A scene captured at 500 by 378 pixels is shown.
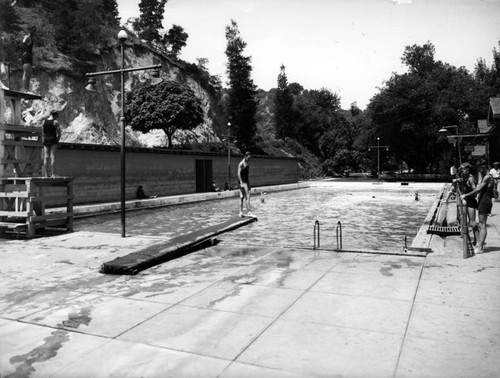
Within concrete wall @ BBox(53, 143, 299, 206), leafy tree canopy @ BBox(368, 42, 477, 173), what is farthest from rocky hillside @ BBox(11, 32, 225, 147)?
leafy tree canopy @ BBox(368, 42, 477, 173)

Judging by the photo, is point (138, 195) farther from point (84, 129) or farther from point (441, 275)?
point (84, 129)

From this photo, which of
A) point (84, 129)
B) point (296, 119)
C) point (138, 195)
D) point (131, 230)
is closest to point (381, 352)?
point (131, 230)

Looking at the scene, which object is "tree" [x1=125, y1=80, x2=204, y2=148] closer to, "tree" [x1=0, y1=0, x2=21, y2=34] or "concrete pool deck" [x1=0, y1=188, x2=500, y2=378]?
"tree" [x1=0, y1=0, x2=21, y2=34]

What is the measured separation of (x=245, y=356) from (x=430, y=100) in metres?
57.7

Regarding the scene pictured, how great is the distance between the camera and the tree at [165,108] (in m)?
45.5

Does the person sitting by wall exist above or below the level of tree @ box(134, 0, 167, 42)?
below

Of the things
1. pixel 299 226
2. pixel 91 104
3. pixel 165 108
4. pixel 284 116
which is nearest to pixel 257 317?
pixel 299 226

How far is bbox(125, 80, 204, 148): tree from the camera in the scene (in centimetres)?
4553

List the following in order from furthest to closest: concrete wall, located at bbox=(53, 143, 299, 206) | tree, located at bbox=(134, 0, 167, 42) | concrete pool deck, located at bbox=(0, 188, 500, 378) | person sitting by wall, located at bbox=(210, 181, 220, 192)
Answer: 1. tree, located at bbox=(134, 0, 167, 42)
2. person sitting by wall, located at bbox=(210, 181, 220, 192)
3. concrete wall, located at bbox=(53, 143, 299, 206)
4. concrete pool deck, located at bbox=(0, 188, 500, 378)

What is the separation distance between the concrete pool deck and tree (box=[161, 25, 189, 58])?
267 ft

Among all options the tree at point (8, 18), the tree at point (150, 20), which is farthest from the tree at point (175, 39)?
the tree at point (8, 18)

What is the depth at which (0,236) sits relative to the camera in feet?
37.1

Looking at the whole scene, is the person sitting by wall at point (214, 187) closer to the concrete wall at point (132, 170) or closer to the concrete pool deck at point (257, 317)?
the concrete wall at point (132, 170)

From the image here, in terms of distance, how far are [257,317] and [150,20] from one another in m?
88.6
